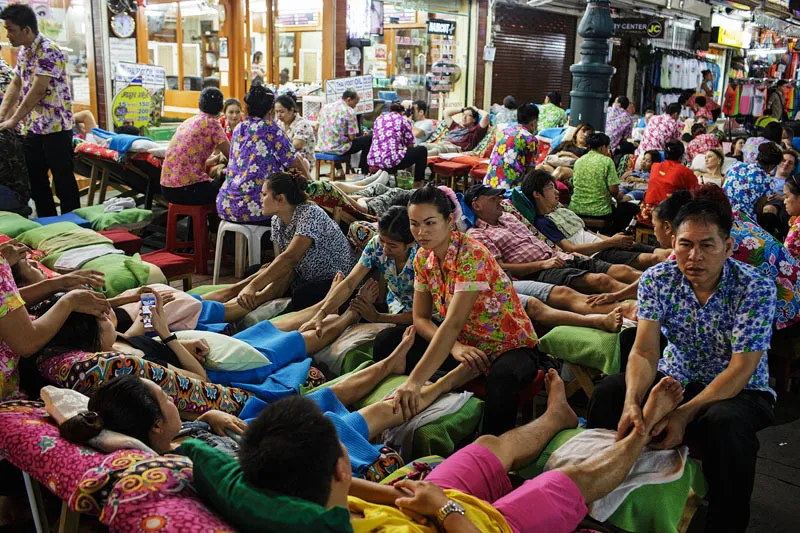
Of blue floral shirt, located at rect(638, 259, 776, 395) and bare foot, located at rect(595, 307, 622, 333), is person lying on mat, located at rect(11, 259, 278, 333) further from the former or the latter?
blue floral shirt, located at rect(638, 259, 776, 395)

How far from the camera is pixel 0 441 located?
2.08 m

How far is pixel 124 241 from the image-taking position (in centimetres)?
483

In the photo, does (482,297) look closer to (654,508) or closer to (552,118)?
(654,508)

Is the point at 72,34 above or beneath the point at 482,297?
above

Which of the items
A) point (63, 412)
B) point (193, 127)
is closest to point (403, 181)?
point (193, 127)

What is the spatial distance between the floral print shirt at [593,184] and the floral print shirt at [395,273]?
3.01 metres

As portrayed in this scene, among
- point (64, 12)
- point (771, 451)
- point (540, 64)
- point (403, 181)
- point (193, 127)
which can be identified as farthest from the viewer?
point (540, 64)

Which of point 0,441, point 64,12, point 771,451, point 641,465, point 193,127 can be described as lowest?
point 771,451

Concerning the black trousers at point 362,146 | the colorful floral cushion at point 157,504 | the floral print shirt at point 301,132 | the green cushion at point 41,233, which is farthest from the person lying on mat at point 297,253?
the black trousers at point 362,146

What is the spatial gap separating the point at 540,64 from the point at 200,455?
48.0ft

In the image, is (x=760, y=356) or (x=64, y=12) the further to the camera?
(x=64, y=12)

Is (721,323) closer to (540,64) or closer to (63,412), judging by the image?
(63,412)

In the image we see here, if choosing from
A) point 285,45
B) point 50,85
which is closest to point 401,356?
point 50,85

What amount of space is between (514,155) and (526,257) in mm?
2000
